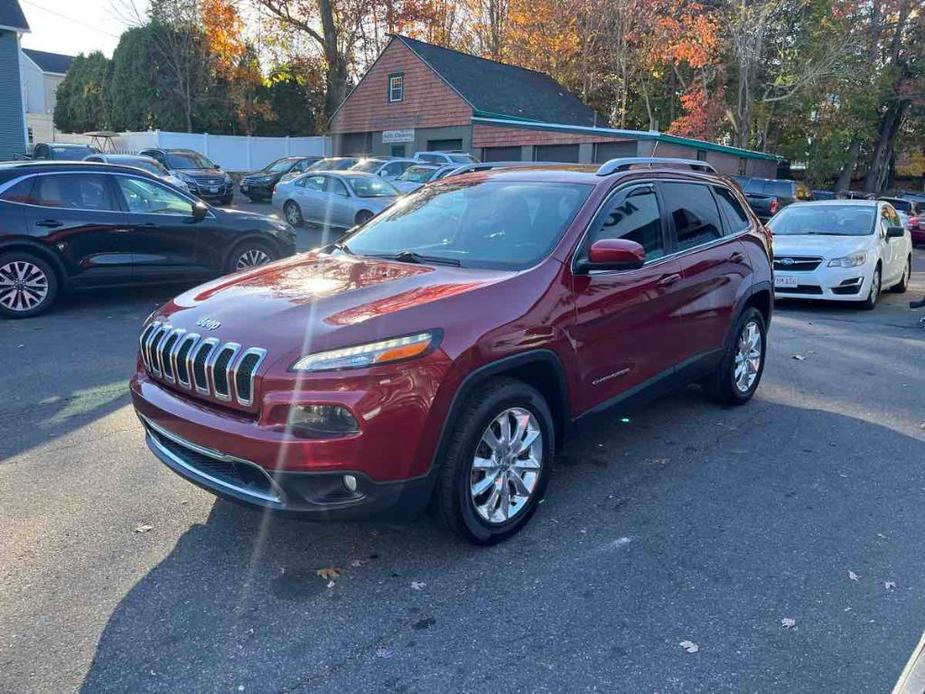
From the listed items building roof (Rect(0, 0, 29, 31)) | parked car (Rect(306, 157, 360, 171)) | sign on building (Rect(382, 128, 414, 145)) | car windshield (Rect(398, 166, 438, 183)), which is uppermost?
building roof (Rect(0, 0, 29, 31))

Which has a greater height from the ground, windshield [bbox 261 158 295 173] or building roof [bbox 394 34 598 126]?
building roof [bbox 394 34 598 126]

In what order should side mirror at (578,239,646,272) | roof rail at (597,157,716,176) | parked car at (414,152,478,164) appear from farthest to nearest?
parked car at (414,152,478,164) → roof rail at (597,157,716,176) → side mirror at (578,239,646,272)

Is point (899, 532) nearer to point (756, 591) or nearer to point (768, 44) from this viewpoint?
point (756, 591)

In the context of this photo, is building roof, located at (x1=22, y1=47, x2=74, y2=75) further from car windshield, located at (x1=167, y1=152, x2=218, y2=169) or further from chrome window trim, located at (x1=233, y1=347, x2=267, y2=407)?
chrome window trim, located at (x1=233, y1=347, x2=267, y2=407)

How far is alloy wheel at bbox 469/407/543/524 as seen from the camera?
3.49 meters

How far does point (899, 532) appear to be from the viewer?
3820 mm

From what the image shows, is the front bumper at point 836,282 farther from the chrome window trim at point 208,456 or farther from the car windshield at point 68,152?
the car windshield at point 68,152

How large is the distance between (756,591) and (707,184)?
3213mm

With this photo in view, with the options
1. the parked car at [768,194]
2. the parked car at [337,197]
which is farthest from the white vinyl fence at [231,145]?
the parked car at [768,194]

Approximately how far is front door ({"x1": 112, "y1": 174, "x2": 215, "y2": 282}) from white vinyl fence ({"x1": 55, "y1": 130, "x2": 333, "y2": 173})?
23.0 m

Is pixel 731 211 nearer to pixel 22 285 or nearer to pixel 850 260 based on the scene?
pixel 850 260

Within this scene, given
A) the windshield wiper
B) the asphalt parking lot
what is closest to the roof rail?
the windshield wiper

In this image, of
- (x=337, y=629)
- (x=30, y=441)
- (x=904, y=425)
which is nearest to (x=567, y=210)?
(x=337, y=629)

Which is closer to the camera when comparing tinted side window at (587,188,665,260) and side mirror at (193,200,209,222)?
tinted side window at (587,188,665,260)
